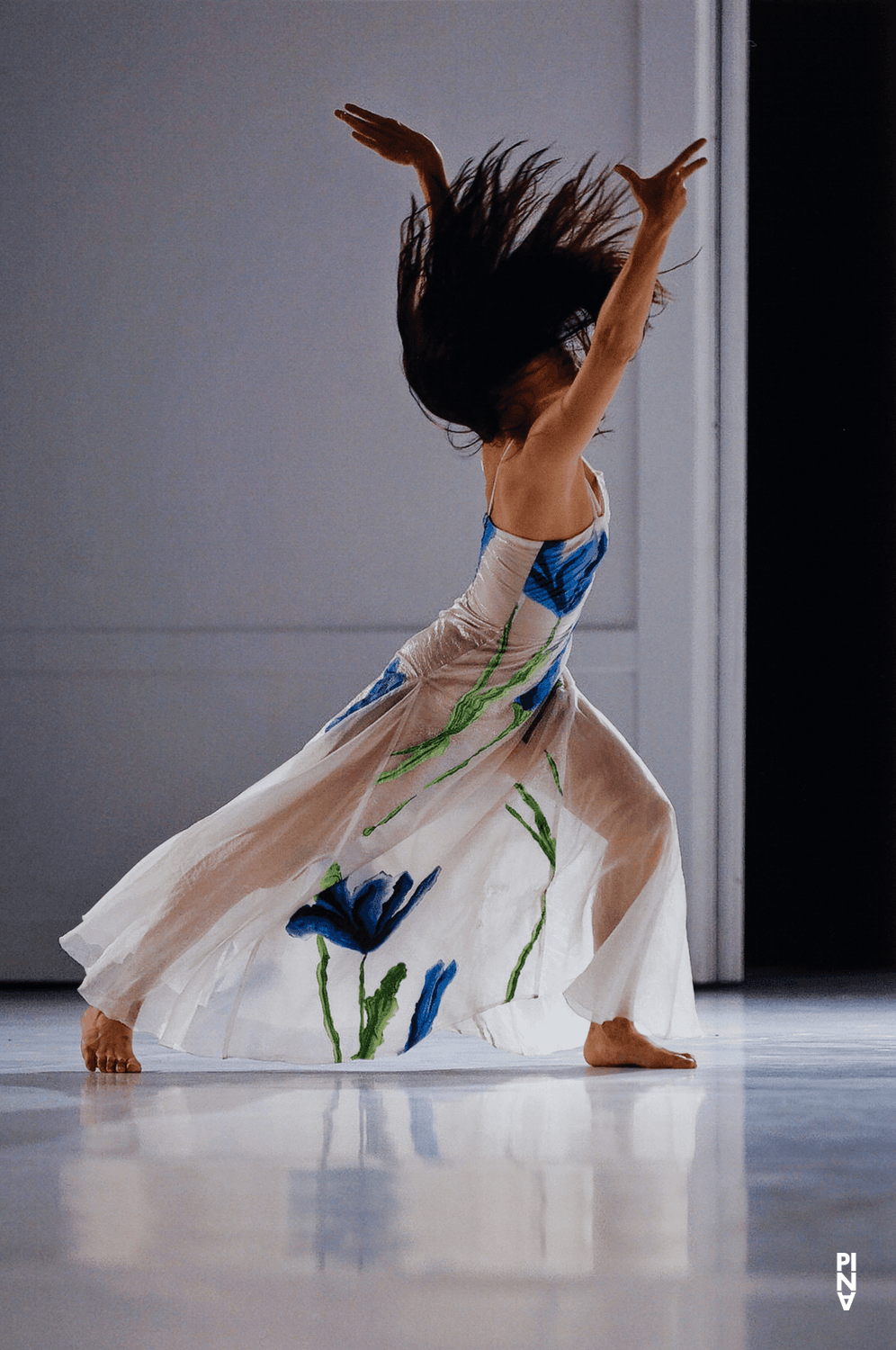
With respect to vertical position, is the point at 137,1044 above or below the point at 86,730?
below

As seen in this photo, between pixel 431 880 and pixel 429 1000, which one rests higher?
pixel 431 880

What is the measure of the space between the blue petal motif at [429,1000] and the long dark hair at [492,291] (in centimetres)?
69

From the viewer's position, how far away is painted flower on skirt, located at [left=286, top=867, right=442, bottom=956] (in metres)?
1.67

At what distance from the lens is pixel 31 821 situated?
3119 millimetres

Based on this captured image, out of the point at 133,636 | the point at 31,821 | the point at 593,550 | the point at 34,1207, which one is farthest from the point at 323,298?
the point at 34,1207

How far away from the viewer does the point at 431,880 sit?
5.60ft

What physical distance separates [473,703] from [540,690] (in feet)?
0.35

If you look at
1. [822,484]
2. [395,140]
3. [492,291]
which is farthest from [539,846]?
[822,484]

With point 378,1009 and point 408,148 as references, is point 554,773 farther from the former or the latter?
point 408,148

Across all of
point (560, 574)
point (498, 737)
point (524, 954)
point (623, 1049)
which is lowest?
point (623, 1049)

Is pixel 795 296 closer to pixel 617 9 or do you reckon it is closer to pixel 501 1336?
pixel 617 9

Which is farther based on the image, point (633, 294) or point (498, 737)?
point (498, 737)

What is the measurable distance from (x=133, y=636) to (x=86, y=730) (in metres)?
0.25

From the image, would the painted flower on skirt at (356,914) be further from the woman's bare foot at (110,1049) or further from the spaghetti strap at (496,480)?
the spaghetti strap at (496,480)
